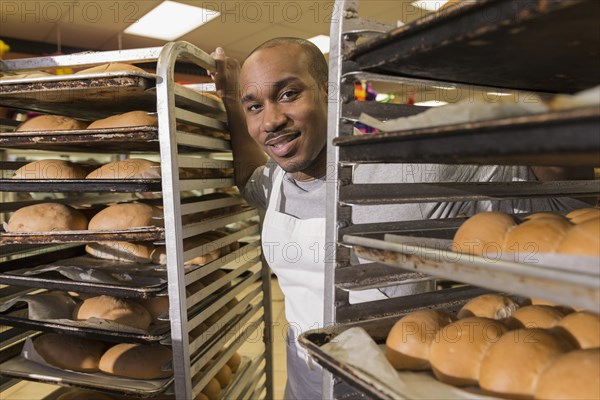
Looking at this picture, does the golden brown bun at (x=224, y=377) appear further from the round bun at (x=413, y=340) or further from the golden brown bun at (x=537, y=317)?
the golden brown bun at (x=537, y=317)

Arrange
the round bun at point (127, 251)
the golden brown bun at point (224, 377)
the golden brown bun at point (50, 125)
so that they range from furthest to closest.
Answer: the golden brown bun at point (224, 377), the round bun at point (127, 251), the golden brown bun at point (50, 125)

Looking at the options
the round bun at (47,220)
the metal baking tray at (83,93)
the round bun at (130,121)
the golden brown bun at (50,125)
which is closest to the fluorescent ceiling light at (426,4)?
the metal baking tray at (83,93)

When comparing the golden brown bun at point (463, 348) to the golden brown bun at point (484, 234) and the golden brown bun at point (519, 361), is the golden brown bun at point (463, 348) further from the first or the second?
the golden brown bun at point (484, 234)

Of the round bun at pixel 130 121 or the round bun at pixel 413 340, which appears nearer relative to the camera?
the round bun at pixel 413 340

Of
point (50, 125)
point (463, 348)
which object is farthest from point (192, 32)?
point (463, 348)

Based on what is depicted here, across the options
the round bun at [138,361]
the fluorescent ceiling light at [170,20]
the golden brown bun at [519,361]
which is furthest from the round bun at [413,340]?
the fluorescent ceiling light at [170,20]

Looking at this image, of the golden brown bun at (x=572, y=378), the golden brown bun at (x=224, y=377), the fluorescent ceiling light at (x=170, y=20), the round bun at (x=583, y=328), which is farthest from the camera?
the fluorescent ceiling light at (x=170, y=20)

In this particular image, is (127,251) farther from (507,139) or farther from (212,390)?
(507,139)

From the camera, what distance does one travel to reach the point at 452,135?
2.02 feet

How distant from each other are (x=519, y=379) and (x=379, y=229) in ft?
1.28

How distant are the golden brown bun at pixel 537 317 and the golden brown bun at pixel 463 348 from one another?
1.4 inches

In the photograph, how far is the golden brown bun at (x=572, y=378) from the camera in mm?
601

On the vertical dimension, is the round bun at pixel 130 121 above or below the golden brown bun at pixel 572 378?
above

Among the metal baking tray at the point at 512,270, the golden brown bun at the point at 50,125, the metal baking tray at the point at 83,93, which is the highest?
the metal baking tray at the point at 83,93
